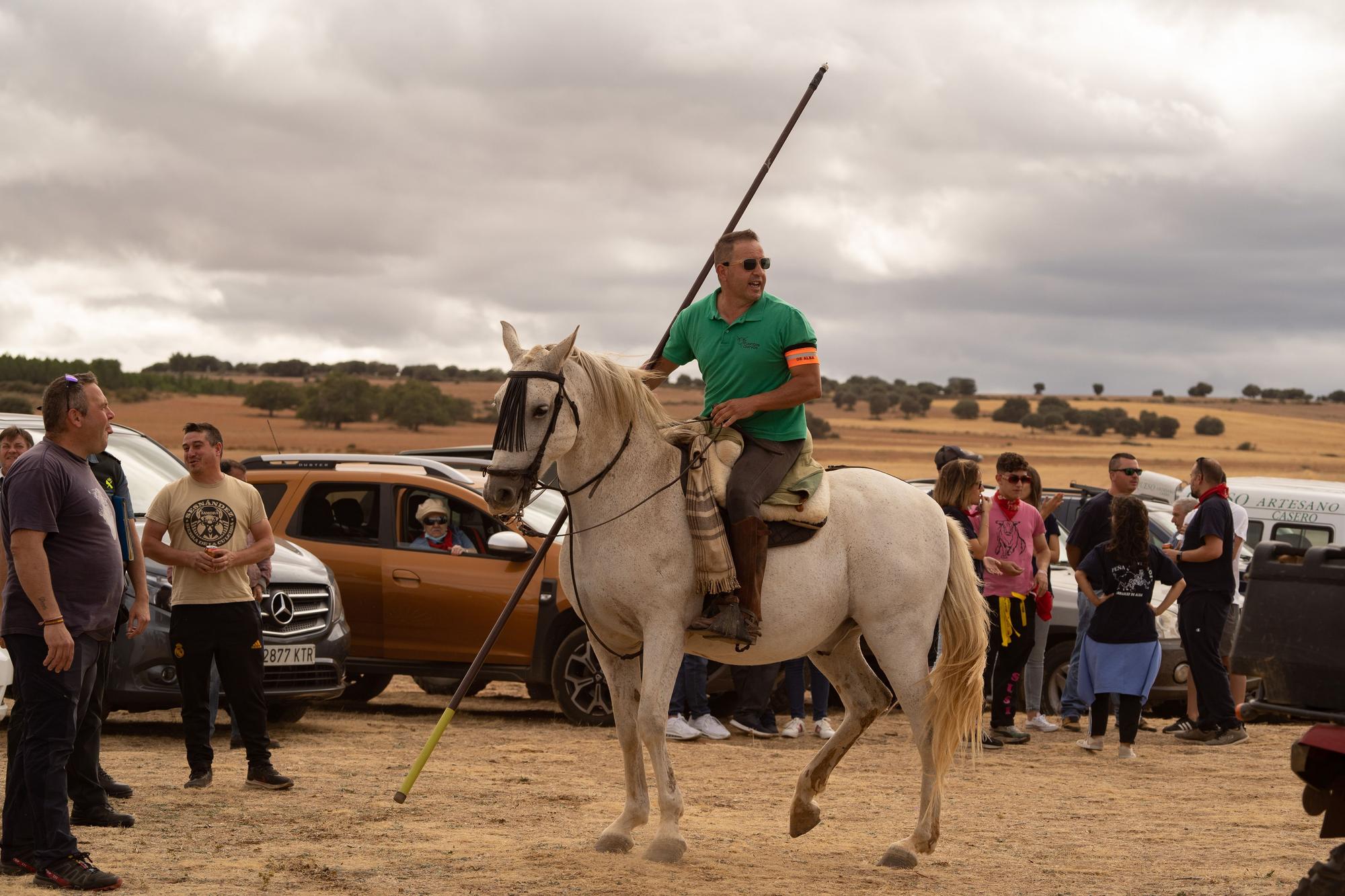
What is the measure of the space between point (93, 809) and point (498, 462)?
2908 millimetres

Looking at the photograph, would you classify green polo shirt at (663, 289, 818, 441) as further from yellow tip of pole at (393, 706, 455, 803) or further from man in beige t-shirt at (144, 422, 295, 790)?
man in beige t-shirt at (144, 422, 295, 790)

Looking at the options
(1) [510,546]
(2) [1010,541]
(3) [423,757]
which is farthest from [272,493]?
(2) [1010,541]

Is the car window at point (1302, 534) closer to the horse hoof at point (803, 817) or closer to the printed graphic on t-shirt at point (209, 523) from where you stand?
the horse hoof at point (803, 817)

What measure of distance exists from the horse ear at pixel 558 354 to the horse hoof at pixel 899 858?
2778 millimetres

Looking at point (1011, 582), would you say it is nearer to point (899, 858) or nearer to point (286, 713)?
point (899, 858)

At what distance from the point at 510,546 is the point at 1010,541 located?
154 inches

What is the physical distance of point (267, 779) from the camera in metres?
8.47

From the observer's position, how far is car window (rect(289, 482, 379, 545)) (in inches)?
475

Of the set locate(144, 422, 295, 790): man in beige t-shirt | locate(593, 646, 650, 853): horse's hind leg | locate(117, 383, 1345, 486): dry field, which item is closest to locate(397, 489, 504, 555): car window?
locate(144, 422, 295, 790): man in beige t-shirt

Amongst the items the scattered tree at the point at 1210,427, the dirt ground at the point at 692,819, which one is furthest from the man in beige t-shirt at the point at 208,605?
the scattered tree at the point at 1210,427

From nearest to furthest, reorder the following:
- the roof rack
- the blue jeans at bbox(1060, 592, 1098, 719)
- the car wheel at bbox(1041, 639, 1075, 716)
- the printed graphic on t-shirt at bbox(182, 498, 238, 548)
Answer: the printed graphic on t-shirt at bbox(182, 498, 238, 548)
the blue jeans at bbox(1060, 592, 1098, 719)
the roof rack
the car wheel at bbox(1041, 639, 1075, 716)

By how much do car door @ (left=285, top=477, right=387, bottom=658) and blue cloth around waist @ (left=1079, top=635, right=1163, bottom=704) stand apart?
5579 millimetres

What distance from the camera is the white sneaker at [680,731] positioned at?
36.4 feet

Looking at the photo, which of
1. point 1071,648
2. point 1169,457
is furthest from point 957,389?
point 1071,648
